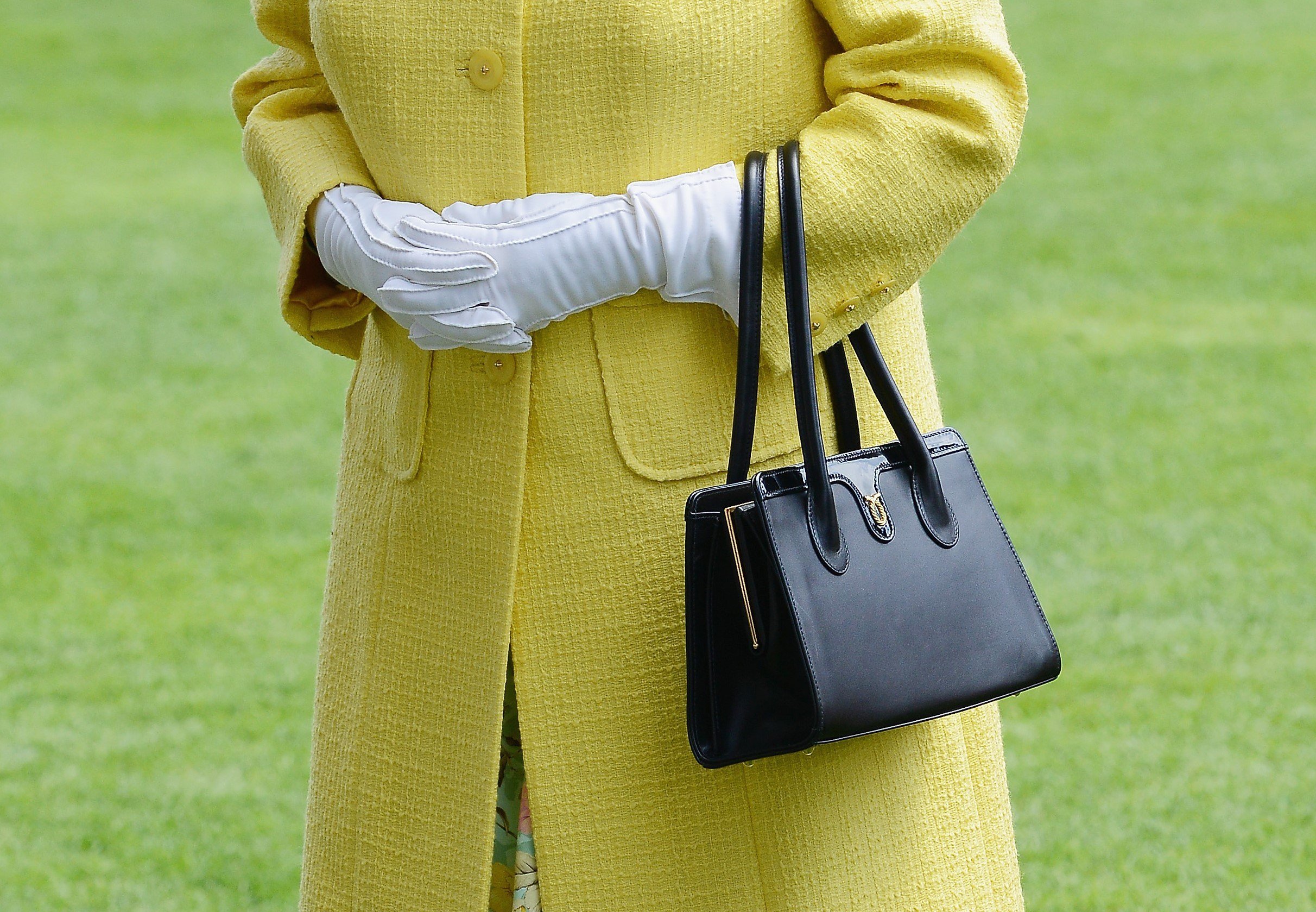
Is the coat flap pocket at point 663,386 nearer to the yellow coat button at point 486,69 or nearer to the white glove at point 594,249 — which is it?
the white glove at point 594,249

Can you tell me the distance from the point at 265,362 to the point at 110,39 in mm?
7224

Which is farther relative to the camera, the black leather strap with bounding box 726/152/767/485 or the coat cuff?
the coat cuff

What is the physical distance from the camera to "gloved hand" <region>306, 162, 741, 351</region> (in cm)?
148

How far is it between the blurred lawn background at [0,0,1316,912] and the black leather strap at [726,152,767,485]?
1.99 meters

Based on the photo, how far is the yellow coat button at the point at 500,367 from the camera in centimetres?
158

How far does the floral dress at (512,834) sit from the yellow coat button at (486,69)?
22.9 inches

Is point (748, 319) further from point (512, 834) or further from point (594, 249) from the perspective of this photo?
point (512, 834)

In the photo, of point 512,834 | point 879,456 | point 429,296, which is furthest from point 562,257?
point 512,834

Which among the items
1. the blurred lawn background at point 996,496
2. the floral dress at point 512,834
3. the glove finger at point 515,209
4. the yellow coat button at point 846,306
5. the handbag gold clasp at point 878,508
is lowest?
the blurred lawn background at point 996,496

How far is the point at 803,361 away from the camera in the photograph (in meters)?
1.47

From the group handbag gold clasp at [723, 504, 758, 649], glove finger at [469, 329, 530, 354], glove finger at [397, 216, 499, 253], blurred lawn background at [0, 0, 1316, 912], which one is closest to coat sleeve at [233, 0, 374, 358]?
glove finger at [397, 216, 499, 253]

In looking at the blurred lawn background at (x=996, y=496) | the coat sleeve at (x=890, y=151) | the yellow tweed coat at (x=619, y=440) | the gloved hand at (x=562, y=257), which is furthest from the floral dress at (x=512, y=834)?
the blurred lawn background at (x=996, y=496)

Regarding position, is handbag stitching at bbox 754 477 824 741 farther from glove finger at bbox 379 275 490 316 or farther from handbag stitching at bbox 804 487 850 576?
glove finger at bbox 379 275 490 316

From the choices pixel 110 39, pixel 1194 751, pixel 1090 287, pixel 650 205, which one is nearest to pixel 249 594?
pixel 1194 751
